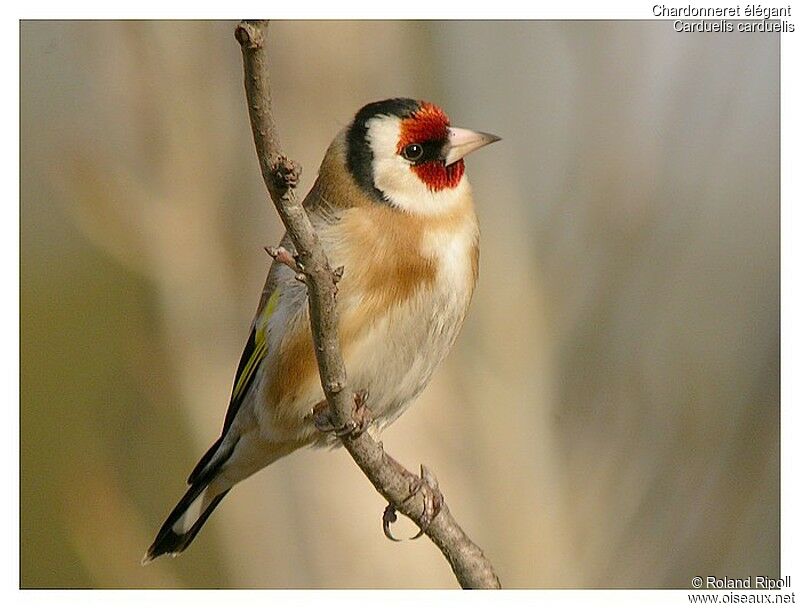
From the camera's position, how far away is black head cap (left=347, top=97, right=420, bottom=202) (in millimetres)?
2859

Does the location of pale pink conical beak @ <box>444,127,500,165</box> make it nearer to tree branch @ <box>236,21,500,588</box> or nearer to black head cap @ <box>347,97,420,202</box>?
black head cap @ <box>347,97,420,202</box>

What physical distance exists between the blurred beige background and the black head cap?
481 millimetres

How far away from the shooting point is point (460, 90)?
363 cm

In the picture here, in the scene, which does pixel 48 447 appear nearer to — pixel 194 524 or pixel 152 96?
pixel 194 524

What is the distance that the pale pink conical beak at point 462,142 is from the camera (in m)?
2.83

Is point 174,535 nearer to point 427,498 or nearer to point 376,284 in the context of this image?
point 427,498

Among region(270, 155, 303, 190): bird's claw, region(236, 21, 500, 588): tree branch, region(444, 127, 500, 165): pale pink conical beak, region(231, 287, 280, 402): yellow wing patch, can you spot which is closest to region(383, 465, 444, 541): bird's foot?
region(236, 21, 500, 588): tree branch

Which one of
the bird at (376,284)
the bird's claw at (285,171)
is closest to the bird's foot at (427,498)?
the bird at (376,284)

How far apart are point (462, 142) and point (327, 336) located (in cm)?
90

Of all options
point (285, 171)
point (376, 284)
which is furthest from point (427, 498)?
point (285, 171)

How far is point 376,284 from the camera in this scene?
269cm
